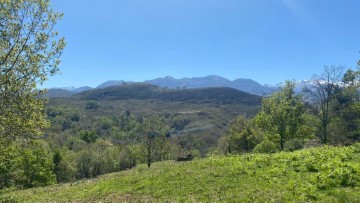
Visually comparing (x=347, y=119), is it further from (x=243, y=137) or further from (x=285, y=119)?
(x=285, y=119)

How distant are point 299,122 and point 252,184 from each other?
53351 mm

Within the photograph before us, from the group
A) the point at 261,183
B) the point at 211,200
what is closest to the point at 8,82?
the point at 211,200

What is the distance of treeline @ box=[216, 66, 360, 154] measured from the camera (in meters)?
65.4

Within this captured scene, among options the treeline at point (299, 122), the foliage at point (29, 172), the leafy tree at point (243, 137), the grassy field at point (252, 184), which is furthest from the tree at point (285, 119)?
the foliage at point (29, 172)

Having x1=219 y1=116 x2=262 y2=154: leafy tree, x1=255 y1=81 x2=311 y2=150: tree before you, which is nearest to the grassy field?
x1=255 y1=81 x2=311 y2=150: tree

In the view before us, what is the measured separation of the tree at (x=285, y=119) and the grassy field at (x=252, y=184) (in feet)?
128

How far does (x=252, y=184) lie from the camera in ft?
68.5

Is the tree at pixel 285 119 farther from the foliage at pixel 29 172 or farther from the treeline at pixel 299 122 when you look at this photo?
the foliage at pixel 29 172

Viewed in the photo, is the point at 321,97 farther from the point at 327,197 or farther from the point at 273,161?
the point at 327,197

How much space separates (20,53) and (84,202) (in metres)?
11.9

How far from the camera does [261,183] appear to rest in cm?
2084

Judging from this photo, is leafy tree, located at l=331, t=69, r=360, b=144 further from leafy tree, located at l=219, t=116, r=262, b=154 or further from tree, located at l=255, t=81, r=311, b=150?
leafy tree, located at l=219, t=116, r=262, b=154

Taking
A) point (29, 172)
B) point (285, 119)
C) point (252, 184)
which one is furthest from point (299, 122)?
point (29, 172)

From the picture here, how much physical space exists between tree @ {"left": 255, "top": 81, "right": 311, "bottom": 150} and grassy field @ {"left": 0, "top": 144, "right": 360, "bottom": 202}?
38.9 metres
